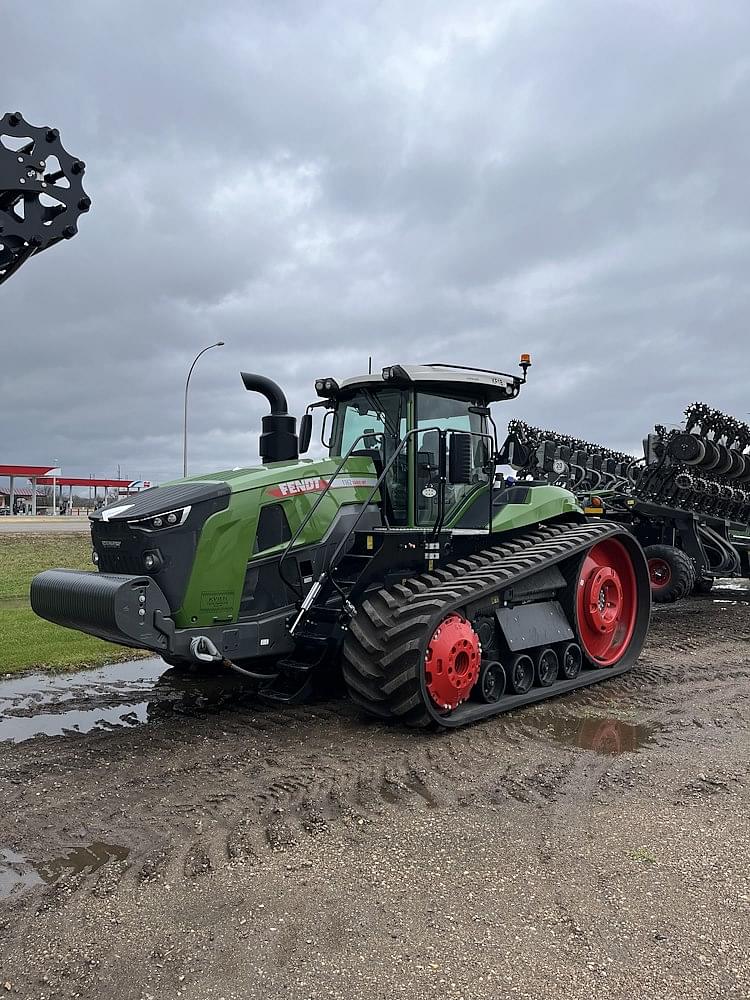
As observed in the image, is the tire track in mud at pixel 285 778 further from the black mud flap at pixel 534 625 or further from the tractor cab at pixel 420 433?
the tractor cab at pixel 420 433

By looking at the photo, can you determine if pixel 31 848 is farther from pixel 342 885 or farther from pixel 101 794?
pixel 342 885

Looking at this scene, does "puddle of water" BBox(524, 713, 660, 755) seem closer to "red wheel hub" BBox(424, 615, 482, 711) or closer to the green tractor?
the green tractor

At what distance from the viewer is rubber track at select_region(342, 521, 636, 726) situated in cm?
615

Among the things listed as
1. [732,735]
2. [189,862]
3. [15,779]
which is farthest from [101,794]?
[732,735]

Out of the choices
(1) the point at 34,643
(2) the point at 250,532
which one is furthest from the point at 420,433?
(1) the point at 34,643

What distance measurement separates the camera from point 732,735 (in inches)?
258

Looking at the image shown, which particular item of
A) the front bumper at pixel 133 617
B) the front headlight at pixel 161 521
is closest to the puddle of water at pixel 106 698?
the front bumper at pixel 133 617

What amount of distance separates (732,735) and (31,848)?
5.12 meters

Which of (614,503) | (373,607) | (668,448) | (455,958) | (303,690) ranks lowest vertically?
(455,958)

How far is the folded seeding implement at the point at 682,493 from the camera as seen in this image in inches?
582

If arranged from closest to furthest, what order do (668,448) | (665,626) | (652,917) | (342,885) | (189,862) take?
(652,917), (342,885), (189,862), (665,626), (668,448)

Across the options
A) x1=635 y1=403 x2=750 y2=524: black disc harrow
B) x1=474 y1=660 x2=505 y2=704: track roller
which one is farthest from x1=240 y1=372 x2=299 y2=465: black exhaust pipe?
x1=635 y1=403 x2=750 y2=524: black disc harrow

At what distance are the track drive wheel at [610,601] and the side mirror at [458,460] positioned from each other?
1896 millimetres

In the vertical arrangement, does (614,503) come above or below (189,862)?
above
